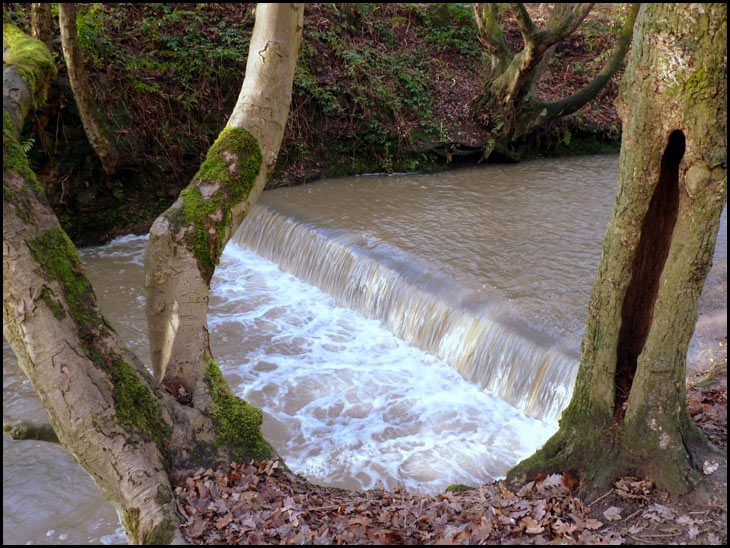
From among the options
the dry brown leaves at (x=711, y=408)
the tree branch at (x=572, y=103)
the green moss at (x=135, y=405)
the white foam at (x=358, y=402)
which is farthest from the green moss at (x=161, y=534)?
the tree branch at (x=572, y=103)

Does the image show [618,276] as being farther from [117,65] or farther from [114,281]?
[117,65]

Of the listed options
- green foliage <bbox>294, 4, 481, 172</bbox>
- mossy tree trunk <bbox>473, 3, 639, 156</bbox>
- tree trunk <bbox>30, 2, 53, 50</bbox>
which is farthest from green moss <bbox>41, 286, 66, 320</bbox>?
mossy tree trunk <bbox>473, 3, 639, 156</bbox>

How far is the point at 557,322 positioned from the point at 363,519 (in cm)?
399

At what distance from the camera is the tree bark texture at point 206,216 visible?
3.46 metres

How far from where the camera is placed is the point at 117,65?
1078 centimetres

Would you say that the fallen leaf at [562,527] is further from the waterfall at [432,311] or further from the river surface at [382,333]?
the waterfall at [432,311]

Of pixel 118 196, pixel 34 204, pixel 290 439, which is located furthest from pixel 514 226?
pixel 34 204

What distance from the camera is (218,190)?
3.60m

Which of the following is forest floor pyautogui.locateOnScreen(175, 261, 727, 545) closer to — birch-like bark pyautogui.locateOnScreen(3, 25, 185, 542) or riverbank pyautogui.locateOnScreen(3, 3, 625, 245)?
birch-like bark pyautogui.locateOnScreen(3, 25, 185, 542)

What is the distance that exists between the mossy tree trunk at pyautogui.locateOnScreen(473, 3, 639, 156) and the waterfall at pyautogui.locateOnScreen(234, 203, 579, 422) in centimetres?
611

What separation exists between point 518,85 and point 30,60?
982 centimetres

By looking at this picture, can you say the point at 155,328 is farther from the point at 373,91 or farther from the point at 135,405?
the point at 373,91

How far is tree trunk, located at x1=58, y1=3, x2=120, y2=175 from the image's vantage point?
8.27 m

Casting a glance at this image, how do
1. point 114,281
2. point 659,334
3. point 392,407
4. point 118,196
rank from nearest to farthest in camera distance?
point 659,334
point 392,407
point 114,281
point 118,196
